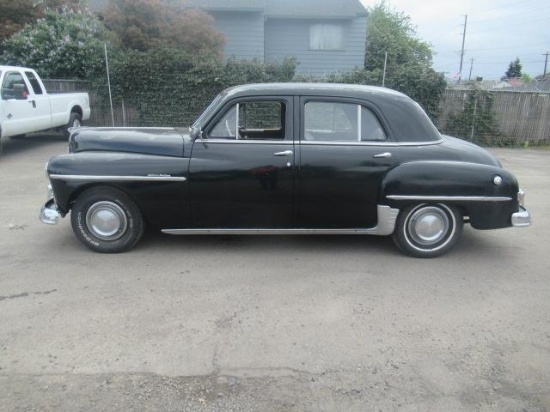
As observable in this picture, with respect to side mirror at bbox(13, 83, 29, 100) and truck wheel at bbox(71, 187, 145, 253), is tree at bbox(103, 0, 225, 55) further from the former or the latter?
truck wheel at bbox(71, 187, 145, 253)

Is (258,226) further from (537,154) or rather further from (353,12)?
(353,12)

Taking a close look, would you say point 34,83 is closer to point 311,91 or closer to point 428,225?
point 311,91

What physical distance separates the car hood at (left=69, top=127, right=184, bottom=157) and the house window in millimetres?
17714

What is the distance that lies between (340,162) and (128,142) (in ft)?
7.16

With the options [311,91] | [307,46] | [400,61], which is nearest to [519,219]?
[311,91]

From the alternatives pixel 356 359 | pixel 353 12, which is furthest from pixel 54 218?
pixel 353 12

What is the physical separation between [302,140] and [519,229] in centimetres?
323

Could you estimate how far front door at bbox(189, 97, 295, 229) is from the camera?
15.7 feet

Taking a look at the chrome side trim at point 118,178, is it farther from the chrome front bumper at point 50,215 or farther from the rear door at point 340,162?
the rear door at point 340,162

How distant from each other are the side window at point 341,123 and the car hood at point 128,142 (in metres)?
1.36

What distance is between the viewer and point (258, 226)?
5000mm

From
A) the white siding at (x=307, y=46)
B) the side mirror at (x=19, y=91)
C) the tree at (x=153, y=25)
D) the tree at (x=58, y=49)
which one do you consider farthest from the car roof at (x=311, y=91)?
the white siding at (x=307, y=46)

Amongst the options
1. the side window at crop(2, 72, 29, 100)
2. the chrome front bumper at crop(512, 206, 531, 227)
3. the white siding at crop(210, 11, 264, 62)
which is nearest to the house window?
the white siding at crop(210, 11, 264, 62)

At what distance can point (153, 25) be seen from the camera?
15.8m
